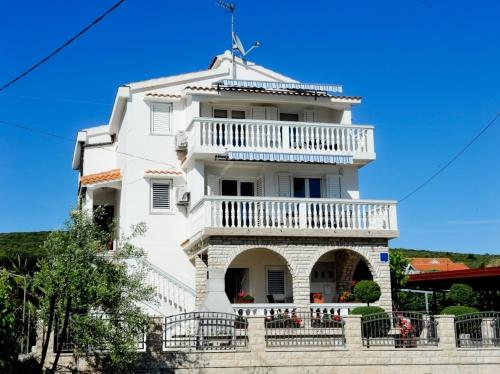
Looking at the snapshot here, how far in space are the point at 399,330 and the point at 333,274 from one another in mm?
6643

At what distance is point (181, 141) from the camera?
27797 millimetres

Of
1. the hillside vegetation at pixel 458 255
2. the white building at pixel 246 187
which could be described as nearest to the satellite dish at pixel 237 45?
the white building at pixel 246 187

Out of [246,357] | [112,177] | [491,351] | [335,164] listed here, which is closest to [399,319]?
[491,351]

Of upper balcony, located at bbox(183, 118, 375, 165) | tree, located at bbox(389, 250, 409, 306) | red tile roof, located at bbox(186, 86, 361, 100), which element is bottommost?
tree, located at bbox(389, 250, 409, 306)

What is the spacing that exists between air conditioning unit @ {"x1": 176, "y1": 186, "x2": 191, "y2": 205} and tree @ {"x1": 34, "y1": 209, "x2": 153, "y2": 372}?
952cm

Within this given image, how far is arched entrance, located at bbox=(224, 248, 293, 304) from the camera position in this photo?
88.3 ft

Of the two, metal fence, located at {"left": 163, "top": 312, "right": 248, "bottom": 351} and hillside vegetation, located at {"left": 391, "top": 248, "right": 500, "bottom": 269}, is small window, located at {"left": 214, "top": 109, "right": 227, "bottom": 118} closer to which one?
metal fence, located at {"left": 163, "top": 312, "right": 248, "bottom": 351}

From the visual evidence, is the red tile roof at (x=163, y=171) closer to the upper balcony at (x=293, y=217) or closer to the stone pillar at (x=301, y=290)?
the upper balcony at (x=293, y=217)

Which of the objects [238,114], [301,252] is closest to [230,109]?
[238,114]

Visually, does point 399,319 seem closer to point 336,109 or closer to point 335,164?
point 335,164

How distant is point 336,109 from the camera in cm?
2967

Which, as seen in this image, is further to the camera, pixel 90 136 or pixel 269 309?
pixel 90 136

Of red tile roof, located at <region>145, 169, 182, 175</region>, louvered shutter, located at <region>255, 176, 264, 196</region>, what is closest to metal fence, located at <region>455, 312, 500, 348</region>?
louvered shutter, located at <region>255, 176, 264, 196</region>

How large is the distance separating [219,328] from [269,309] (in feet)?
12.6
